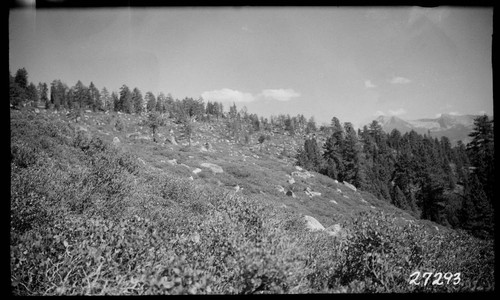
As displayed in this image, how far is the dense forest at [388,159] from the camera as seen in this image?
3241cm

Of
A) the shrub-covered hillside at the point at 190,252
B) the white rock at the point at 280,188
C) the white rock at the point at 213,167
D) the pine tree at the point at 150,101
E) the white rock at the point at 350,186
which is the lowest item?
the white rock at the point at 350,186

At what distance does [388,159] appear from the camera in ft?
262

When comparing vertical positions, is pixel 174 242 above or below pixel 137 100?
below

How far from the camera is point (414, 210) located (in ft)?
168

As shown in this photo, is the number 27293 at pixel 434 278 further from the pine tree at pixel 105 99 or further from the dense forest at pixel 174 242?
the pine tree at pixel 105 99

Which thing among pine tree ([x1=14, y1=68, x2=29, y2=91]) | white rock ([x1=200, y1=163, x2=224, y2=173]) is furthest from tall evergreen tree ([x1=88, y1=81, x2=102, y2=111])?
white rock ([x1=200, y1=163, x2=224, y2=173])

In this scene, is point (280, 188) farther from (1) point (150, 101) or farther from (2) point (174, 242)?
(1) point (150, 101)

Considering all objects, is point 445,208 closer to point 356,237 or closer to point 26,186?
point 356,237

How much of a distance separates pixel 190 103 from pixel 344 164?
89.3 m

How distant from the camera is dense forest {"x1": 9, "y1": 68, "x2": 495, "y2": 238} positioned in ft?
106

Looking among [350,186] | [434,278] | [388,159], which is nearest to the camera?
[434,278]

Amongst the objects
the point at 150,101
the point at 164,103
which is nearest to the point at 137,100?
the point at 150,101

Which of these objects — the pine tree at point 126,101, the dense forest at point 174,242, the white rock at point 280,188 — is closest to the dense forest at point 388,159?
the pine tree at point 126,101
